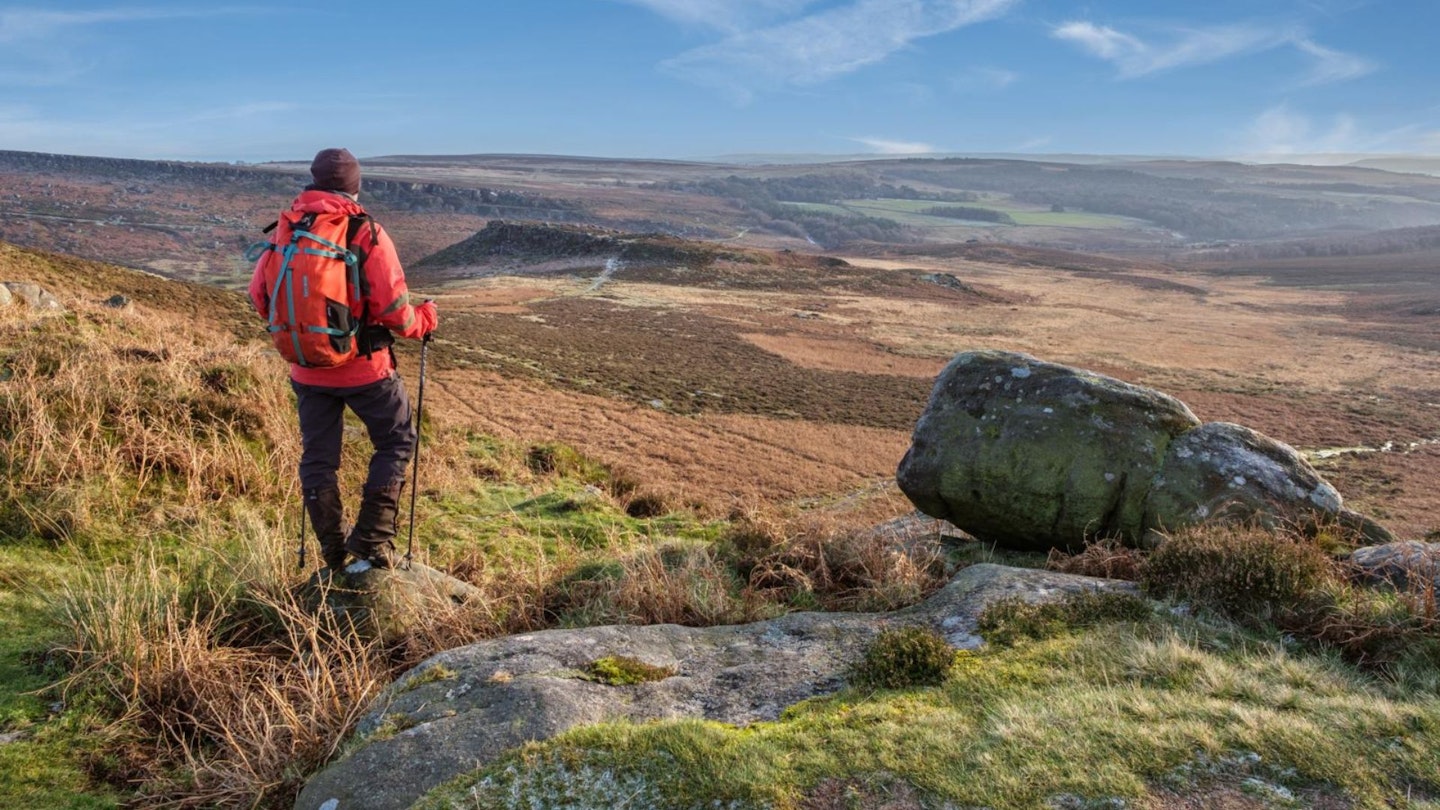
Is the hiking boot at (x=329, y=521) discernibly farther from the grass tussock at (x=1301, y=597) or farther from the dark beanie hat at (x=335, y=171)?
the grass tussock at (x=1301, y=597)

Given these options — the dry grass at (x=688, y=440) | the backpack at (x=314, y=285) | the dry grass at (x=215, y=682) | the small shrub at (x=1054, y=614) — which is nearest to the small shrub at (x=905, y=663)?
the small shrub at (x=1054, y=614)

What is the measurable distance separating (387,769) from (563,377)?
2129 centimetres

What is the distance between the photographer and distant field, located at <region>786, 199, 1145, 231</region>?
507 feet

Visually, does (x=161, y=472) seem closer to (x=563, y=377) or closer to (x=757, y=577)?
(x=757, y=577)

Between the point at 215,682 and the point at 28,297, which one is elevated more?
the point at 28,297

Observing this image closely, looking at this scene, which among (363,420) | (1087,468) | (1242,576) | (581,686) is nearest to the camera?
(581,686)

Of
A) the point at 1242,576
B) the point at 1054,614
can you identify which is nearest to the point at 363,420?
the point at 1054,614

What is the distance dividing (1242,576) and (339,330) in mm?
5520

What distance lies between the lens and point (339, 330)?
4.63 m

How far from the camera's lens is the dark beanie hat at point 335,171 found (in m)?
4.80

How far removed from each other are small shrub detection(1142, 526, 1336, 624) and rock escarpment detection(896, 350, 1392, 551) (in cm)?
225

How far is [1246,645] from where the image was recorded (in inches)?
166

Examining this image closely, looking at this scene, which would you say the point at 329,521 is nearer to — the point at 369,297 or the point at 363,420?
the point at 363,420

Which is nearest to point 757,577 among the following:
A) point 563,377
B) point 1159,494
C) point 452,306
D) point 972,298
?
point 1159,494
